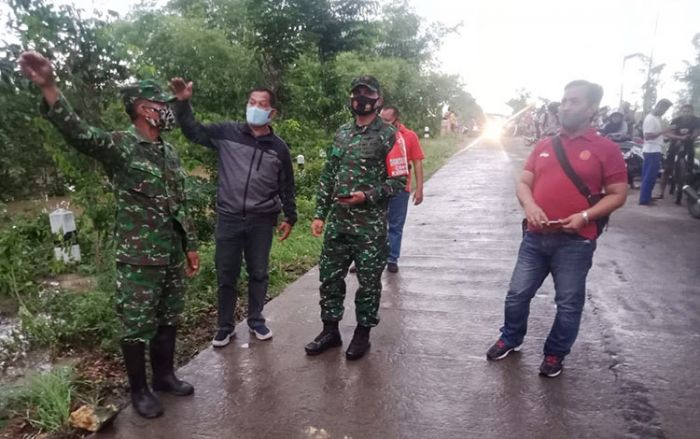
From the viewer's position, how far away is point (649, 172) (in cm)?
898

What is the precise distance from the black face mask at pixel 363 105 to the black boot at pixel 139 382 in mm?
1913

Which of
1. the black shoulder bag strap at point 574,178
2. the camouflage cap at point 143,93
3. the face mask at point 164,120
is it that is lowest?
the black shoulder bag strap at point 574,178

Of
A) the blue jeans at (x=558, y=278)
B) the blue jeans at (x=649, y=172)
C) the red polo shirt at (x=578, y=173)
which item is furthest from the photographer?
the blue jeans at (x=649, y=172)

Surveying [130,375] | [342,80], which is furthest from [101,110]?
[342,80]

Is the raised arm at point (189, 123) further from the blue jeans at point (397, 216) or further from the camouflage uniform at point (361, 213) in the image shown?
the blue jeans at point (397, 216)

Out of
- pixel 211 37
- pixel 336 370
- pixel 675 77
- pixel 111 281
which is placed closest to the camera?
pixel 336 370

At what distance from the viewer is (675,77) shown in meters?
35.9

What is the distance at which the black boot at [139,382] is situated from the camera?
291cm

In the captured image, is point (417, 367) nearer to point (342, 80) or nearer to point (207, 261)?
point (207, 261)

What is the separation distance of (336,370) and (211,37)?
698cm

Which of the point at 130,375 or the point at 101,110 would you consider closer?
the point at 130,375

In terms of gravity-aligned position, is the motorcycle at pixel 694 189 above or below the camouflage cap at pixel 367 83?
below

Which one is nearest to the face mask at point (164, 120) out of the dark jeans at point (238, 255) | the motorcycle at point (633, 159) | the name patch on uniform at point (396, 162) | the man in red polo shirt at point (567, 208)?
the dark jeans at point (238, 255)

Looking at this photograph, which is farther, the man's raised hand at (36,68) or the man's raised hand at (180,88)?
the man's raised hand at (180,88)
